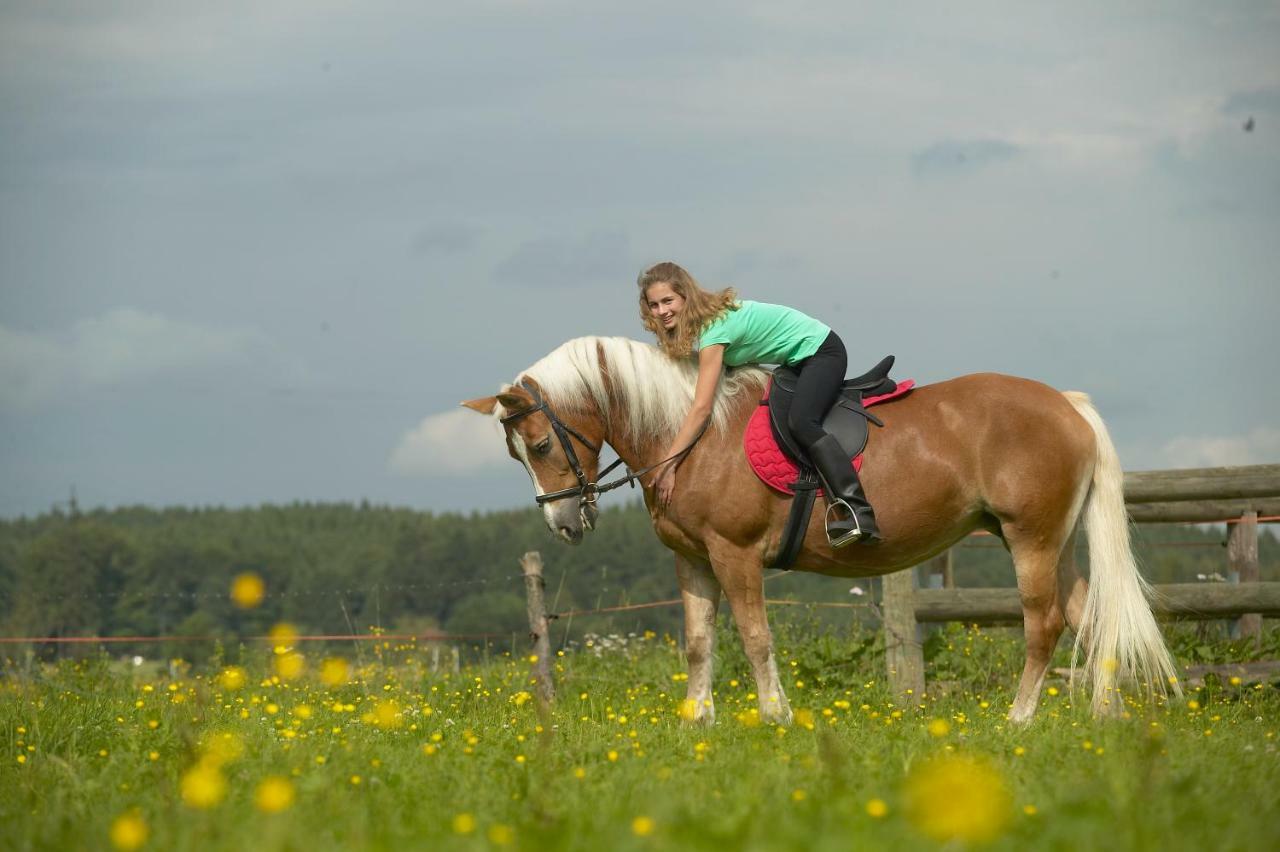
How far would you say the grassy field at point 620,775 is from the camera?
3520 millimetres

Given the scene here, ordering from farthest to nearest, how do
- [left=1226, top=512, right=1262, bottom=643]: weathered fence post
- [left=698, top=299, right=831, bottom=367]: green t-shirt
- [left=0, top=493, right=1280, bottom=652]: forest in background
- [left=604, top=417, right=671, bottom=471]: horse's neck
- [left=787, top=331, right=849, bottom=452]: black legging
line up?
1. [left=0, top=493, right=1280, bottom=652]: forest in background
2. [left=1226, top=512, right=1262, bottom=643]: weathered fence post
3. [left=604, top=417, right=671, bottom=471]: horse's neck
4. [left=698, top=299, right=831, bottom=367]: green t-shirt
5. [left=787, top=331, right=849, bottom=452]: black legging

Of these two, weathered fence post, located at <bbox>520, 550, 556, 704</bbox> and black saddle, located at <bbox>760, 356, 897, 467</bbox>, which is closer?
black saddle, located at <bbox>760, 356, 897, 467</bbox>

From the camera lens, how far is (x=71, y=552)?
3632 inches

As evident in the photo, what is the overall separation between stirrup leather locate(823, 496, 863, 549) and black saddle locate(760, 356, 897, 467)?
0.95 ft

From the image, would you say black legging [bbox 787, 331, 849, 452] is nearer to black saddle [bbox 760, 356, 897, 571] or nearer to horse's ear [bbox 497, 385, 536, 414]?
black saddle [bbox 760, 356, 897, 571]

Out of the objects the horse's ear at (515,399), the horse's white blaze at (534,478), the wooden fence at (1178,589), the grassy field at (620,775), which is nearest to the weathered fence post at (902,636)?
the wooden fence at (1178,589)

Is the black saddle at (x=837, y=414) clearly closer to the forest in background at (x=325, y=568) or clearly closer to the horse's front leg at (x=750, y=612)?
the horse's front leg at (x=750, y=612)

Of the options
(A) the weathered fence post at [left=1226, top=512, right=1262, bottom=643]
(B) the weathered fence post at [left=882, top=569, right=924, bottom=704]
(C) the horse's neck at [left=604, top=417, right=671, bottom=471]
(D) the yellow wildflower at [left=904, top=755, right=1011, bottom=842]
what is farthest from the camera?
(A) the weathered fence post at [left=1226, top=512, right=1262, bottom=643]

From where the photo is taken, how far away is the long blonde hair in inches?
287

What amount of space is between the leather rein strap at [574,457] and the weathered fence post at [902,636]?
3131 mm

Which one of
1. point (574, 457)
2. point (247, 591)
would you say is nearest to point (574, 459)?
point (574, 457)

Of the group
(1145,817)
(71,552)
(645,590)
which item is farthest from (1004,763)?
(71,552)

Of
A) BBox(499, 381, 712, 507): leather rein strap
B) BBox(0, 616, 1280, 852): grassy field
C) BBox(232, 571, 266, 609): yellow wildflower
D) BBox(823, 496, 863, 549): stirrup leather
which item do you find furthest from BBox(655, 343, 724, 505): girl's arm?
BBox(232, 571, 266, 609): yellow wildflower

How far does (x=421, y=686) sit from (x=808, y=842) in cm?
691
